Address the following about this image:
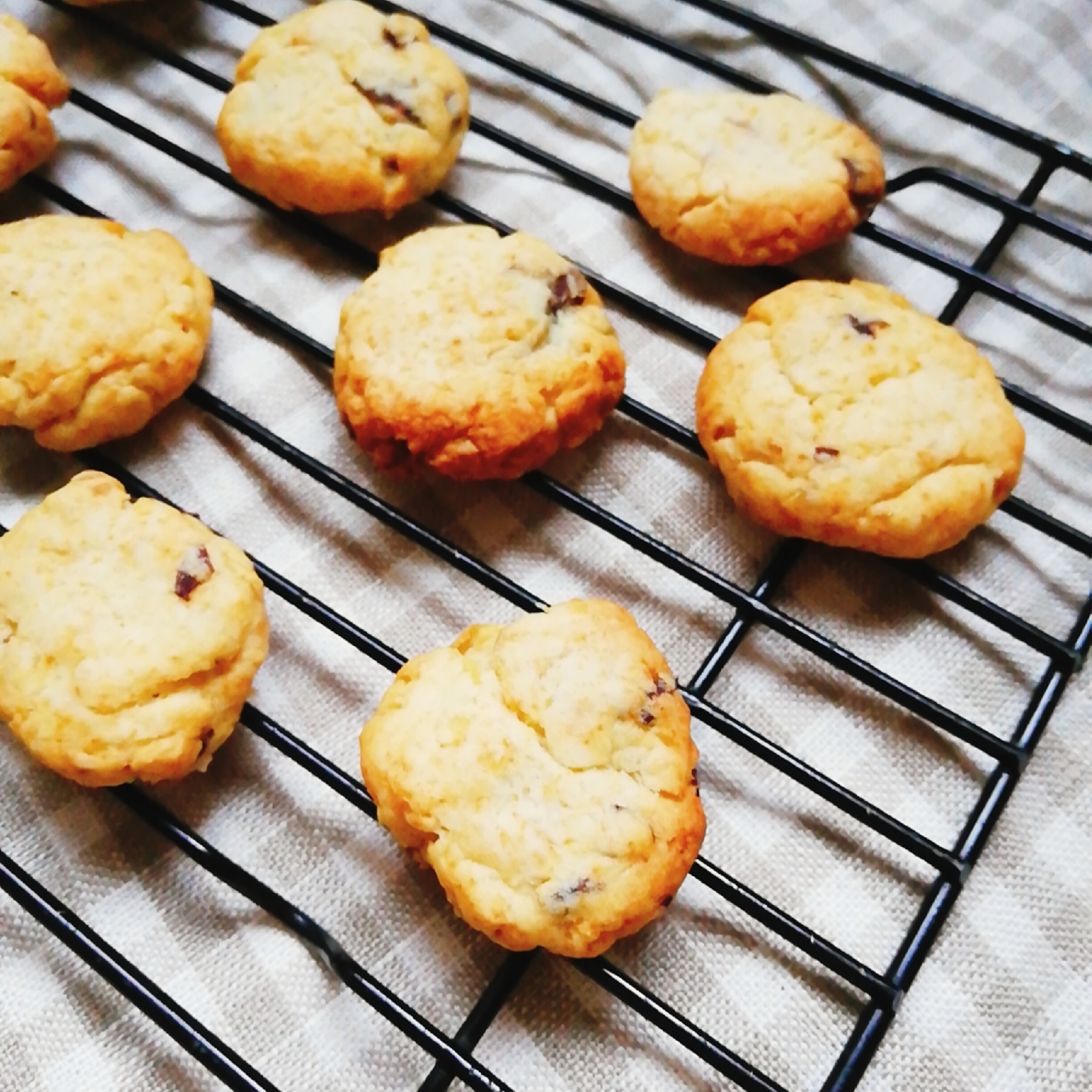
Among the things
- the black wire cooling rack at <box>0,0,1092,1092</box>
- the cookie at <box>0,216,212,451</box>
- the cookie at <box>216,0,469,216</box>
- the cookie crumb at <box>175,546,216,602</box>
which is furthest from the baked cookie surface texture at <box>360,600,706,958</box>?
the cookie at <box>216,0,469,216</box>

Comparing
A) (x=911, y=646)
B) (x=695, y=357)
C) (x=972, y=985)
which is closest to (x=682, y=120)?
(x=695, y=357)

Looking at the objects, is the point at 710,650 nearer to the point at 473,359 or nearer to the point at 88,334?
the point at 473,359

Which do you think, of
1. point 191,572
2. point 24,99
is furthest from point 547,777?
point 24,99

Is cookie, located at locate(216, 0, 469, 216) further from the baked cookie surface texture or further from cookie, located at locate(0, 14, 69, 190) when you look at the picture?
the baked cookie surface texture

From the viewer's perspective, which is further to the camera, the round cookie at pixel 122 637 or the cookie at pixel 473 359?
the cookie at pixel 473 359

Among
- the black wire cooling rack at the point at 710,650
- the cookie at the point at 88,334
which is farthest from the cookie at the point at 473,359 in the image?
the cookie at the point at 88,334

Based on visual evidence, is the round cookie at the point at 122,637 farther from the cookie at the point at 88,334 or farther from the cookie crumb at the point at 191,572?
the cookie at the point at 88,334

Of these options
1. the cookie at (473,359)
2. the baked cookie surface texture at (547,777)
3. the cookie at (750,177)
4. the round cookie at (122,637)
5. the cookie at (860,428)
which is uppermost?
the cookie at (750,177)
